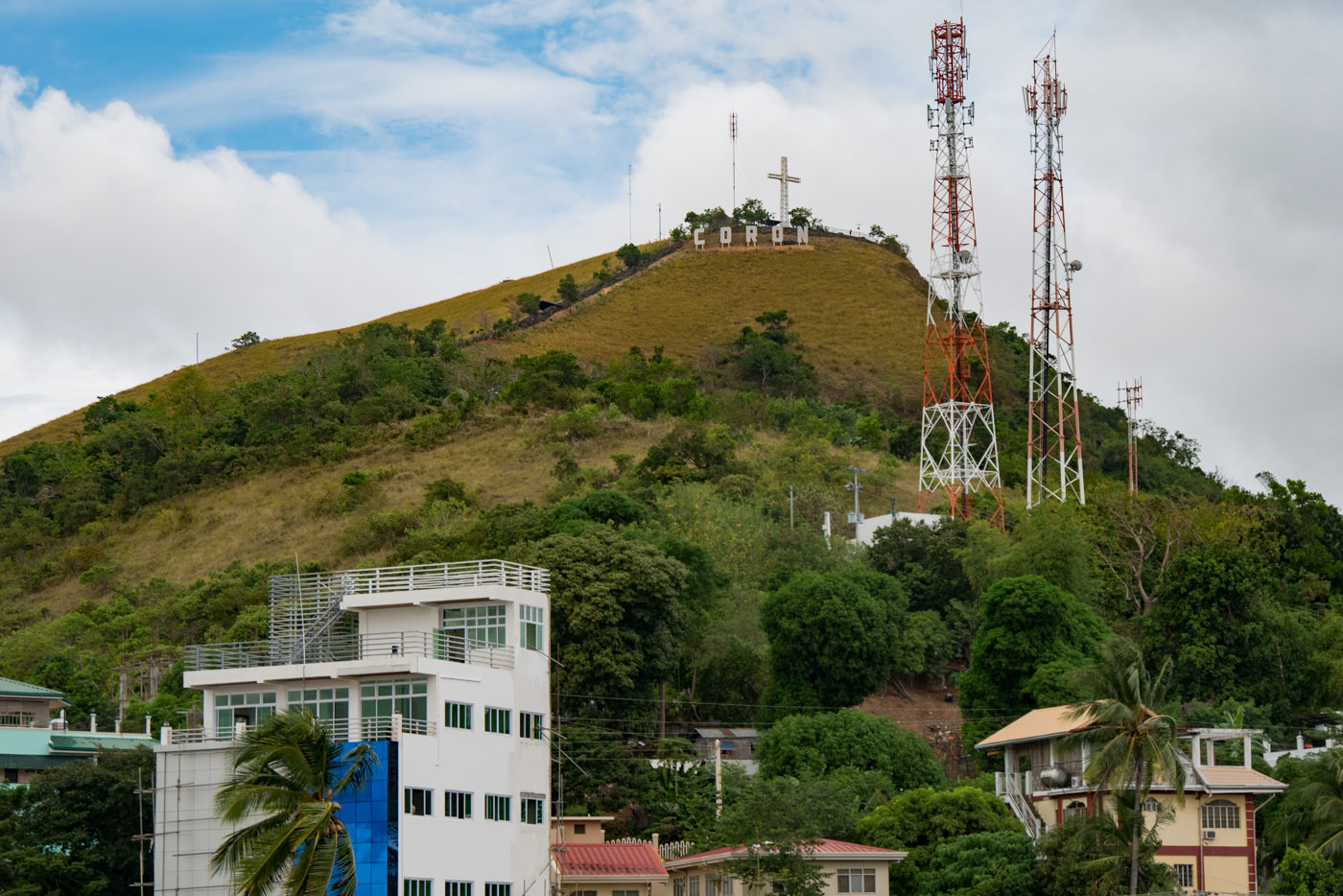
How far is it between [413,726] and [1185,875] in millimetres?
23859

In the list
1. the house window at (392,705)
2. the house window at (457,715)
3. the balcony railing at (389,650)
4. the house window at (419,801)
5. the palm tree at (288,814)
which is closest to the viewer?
the palm tree at (288,814)

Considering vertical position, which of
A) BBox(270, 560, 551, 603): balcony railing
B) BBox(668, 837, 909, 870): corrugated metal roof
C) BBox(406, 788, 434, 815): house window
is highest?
BBox(270, 560, 551, 603): balcony railing

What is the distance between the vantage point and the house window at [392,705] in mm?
45312

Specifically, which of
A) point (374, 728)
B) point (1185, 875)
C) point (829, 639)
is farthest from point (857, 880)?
point (829, 639)

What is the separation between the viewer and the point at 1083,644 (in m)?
63.8

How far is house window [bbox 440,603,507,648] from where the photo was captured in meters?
49.4

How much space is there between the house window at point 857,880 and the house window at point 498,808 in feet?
33.0

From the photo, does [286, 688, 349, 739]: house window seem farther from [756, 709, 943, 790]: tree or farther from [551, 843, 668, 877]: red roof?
[756, 709, 943, 790]: tree

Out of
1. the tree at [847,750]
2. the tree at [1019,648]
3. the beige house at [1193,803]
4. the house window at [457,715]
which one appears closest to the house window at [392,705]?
the house window at [457,715]

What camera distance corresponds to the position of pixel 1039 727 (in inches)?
2132

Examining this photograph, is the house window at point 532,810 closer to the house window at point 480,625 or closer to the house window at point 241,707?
the house window at point 480,625

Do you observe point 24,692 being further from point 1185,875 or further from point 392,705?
point 1185,875

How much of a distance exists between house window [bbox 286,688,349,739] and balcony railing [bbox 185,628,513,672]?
4.77 feet

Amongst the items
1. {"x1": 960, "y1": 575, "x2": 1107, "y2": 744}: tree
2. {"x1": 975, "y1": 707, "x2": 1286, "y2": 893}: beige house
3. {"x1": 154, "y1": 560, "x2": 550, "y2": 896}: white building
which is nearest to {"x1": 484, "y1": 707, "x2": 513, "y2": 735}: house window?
{"x1": 154, "y1": 560, "x2": 550, "y2": 896}: white building
